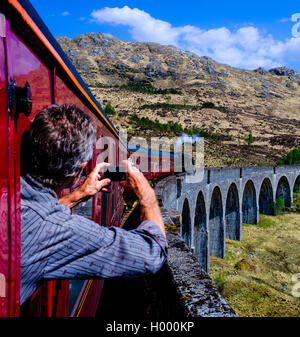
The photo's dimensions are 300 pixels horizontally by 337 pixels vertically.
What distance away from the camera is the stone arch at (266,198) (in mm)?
30984

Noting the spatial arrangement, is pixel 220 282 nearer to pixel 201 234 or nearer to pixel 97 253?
pixel 201 234

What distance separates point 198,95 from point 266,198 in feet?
217

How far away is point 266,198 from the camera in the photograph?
107 ft

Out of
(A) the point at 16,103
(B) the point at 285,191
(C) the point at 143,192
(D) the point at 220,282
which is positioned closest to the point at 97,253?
(C) the point at 143,192

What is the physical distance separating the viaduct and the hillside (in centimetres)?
773

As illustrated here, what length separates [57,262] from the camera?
4.10ft

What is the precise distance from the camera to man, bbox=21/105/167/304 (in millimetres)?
1237

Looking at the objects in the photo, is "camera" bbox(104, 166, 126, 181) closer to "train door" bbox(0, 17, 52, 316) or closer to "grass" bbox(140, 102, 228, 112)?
"train door" bbox(0, 17, 52, 316)

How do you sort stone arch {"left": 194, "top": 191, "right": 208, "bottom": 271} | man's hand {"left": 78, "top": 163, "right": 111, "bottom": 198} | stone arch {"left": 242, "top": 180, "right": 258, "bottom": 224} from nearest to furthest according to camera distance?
man's hand {"left": 78, "top": 163, "right": 111, "bottom": 198}, stone arch {"left": 194, "top": 191, "right": 208, "bottom": 271}, stone arch {"left": 242, "top": 180, "right": 258, "bottom": 224}

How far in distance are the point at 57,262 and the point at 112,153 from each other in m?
5.02

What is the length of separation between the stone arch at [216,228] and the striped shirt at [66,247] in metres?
20.5

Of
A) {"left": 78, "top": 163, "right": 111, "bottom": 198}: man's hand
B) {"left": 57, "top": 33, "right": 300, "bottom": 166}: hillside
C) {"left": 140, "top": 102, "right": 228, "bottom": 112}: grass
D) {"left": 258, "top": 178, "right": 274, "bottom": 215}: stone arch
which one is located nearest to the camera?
{"left": 78, "top": 163, "right": 111, "bottom": 198}: man's hand

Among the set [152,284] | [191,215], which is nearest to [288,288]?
[191,215]

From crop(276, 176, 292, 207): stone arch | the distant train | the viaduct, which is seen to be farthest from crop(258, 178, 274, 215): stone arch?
the distant train
